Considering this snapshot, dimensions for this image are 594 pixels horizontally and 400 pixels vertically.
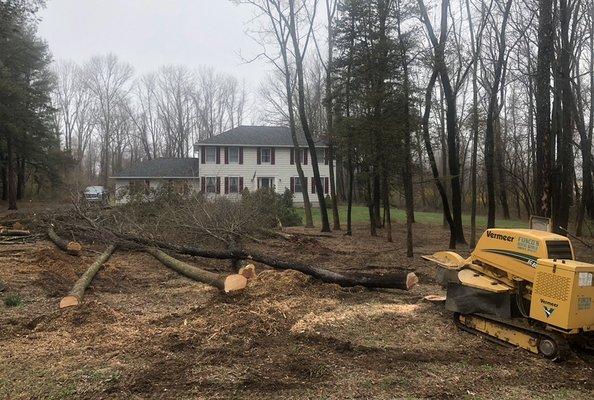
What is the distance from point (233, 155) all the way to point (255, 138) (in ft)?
7.74

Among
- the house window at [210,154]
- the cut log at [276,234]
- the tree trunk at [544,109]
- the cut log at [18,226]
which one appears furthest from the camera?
the house window at [210,154]

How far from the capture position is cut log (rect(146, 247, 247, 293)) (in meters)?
8.52

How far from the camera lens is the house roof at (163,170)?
125 ft

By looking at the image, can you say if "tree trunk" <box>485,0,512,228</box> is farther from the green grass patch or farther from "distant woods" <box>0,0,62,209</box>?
"distant woods" <box>0,0,62,209</box>

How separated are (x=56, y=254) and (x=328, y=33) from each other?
18.4 meters

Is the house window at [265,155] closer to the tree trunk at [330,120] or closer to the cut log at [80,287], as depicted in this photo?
the tree trunk at [330,120]

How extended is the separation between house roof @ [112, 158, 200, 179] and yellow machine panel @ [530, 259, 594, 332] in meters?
33.9

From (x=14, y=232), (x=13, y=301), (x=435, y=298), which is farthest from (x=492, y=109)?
(x=14, y=232)

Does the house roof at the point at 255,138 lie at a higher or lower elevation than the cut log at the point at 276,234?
higher

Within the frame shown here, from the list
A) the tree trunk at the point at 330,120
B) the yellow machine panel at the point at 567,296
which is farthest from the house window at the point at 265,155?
the yellow machine panel at the point at 567,296

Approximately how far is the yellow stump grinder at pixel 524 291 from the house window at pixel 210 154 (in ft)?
98.7

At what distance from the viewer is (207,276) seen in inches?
368

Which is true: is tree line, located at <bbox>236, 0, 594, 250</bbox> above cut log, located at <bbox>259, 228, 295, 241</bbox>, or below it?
above

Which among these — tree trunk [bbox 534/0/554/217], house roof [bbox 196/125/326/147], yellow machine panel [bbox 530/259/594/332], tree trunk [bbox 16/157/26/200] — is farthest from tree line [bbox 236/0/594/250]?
tree trunk [bbox 16/157/26/200]
